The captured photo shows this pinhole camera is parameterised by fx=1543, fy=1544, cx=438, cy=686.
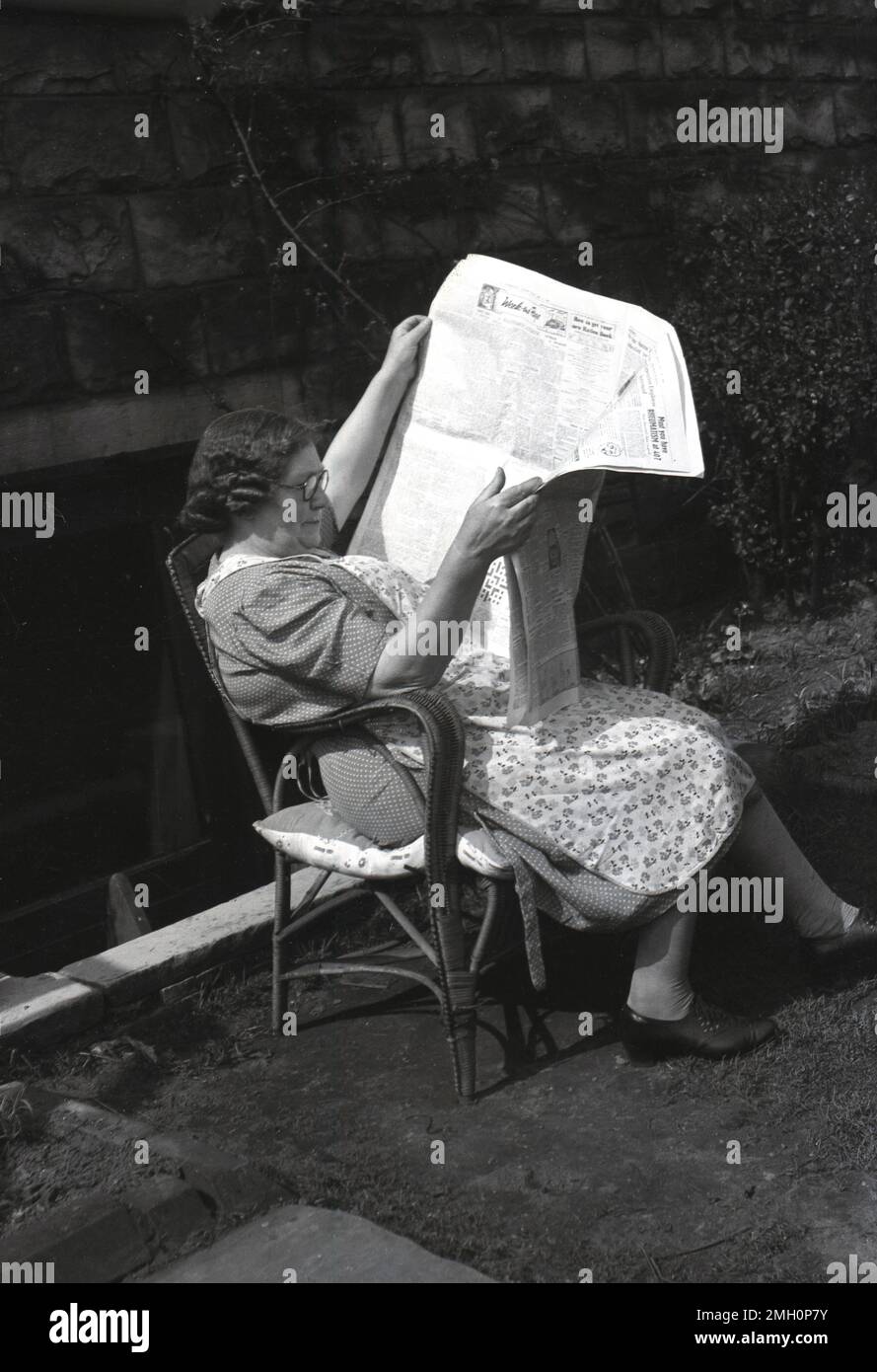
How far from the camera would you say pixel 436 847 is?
3.15m

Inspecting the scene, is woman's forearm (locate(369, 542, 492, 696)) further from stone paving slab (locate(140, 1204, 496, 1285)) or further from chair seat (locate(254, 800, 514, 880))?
stone paving slab (locate(140, 1204, 496, 1285))

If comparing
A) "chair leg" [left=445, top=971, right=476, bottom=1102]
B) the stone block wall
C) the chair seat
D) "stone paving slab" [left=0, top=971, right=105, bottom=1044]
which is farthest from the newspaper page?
the stone block wall

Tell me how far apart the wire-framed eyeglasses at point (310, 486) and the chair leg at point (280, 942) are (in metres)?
0.89

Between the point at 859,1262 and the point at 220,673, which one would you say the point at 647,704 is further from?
the point at 859,1262

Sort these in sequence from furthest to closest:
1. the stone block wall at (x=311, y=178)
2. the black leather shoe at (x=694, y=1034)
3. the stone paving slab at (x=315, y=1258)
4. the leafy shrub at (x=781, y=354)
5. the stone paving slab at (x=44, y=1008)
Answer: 1. the leafy shrub at (x=781, y=354)
2. the stone block wall at (x=311, y=178)
3. the stone paving slab at (x=44, y=1008)
4. the black leather shoe at (x=694, y=1034)
5. the stone paving slab at (x=315, y=1258)

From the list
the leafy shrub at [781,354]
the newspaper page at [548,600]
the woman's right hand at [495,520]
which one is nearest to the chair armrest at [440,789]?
the newspaper page at [548,600]

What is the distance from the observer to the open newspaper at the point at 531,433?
3.09 m

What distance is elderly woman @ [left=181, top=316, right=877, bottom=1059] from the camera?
3123 millimetres

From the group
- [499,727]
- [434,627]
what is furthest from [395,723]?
[434,627]

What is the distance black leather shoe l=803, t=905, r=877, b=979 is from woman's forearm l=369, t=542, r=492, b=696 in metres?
1.15

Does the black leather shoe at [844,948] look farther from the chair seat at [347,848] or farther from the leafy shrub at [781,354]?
the leafy shrub at [781,354]

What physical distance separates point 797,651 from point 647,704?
2682 millimetres

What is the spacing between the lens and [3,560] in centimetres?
421

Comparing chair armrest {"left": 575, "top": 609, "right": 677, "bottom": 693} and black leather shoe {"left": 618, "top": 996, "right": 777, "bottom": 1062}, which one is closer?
black leather shoe {"left": 618, "top": 996, "right": 777, "bottom": 1062}
